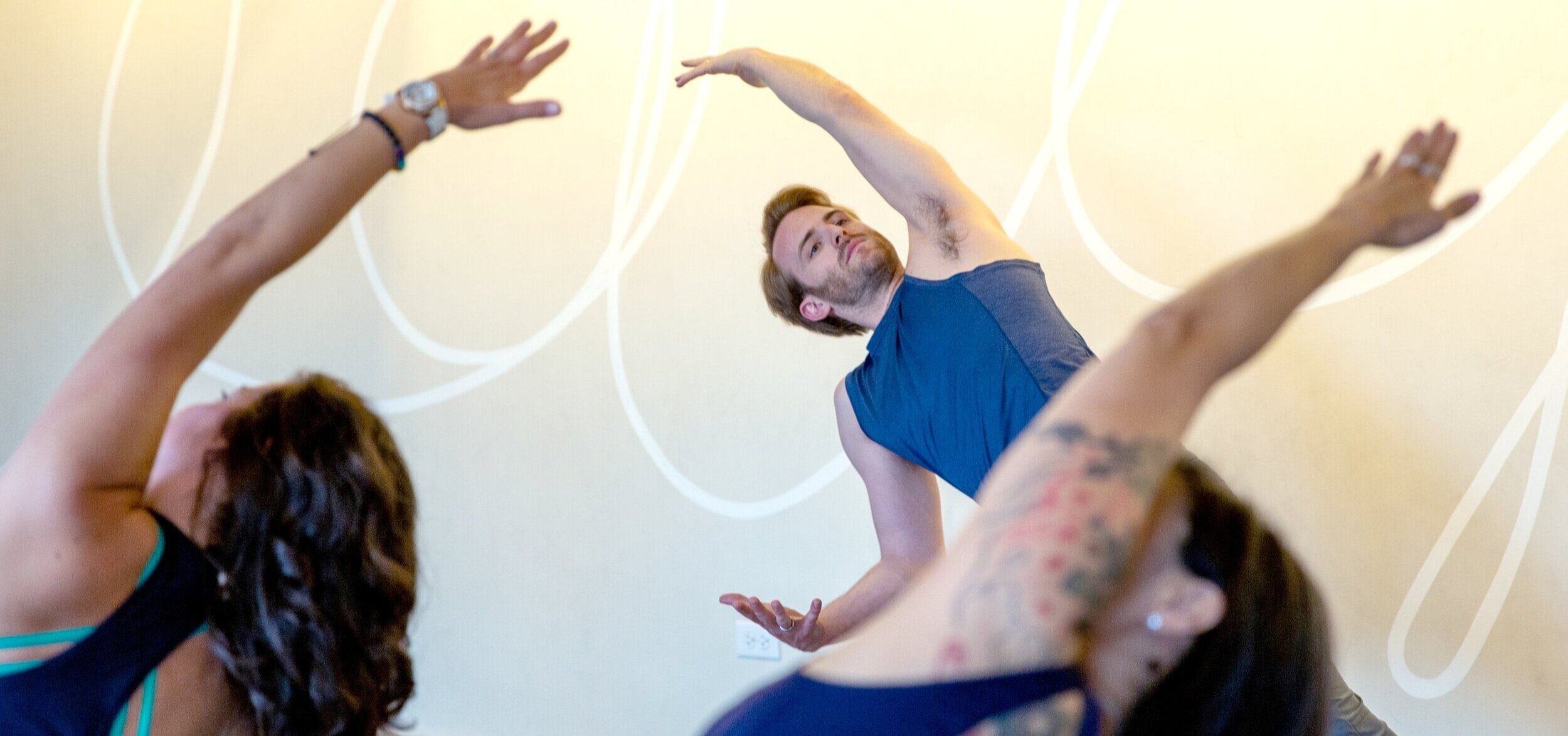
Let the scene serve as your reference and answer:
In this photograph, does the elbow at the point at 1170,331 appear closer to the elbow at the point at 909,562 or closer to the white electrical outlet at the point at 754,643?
the elbow at the point at 909,562

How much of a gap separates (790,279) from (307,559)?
134 cm

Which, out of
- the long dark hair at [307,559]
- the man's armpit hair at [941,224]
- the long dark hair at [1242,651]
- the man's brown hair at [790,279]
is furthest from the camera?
the man's brown hair at [790,279]

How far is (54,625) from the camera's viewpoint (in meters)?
1.02

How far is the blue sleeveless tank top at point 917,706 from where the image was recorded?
76cm

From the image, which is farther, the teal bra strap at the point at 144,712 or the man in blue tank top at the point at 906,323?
the man in blue tank top at the point at 906,323

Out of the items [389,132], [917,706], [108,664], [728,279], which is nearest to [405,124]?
[389,132]

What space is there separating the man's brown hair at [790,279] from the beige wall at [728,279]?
0.20 m

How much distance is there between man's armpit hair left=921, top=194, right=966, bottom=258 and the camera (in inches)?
76.5

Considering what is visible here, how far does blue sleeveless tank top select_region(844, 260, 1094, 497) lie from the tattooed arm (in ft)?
2.93

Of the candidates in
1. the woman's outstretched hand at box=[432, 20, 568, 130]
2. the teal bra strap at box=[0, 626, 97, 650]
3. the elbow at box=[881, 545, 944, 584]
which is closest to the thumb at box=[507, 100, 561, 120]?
the woman's outstretched hand at box=[432, 20, 568, 130]

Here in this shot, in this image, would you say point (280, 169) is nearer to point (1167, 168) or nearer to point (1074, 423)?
point (1167, 168)

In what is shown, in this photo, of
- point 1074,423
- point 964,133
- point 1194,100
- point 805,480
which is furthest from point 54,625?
point 1194,100

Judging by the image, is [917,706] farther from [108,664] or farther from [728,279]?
[728,279]

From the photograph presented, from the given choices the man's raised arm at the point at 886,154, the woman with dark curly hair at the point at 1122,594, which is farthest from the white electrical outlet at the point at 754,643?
the woman with dark curly hair at the point at 1122,594
